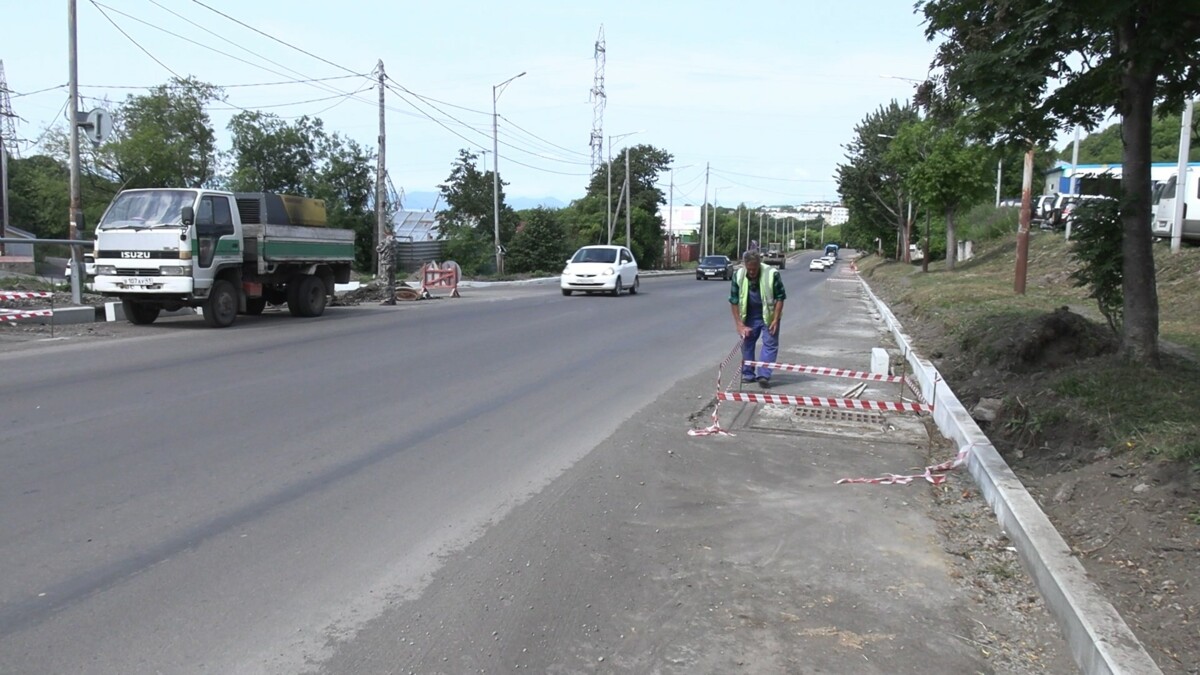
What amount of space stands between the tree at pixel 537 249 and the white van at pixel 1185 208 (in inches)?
1385

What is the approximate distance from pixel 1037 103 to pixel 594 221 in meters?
66.0

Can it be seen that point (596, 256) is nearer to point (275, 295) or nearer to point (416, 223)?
point (275, 295)

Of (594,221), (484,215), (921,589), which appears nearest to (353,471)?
(921,589)

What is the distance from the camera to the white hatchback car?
28609 mm

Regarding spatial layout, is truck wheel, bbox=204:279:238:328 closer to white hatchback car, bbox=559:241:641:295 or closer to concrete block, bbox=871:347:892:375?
concrete block, bbox=871:347:892:375

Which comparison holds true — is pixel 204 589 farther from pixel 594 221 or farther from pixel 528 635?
pixel 594 221

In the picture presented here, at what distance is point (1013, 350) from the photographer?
1034 centimetres

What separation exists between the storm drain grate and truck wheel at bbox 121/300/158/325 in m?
12.3

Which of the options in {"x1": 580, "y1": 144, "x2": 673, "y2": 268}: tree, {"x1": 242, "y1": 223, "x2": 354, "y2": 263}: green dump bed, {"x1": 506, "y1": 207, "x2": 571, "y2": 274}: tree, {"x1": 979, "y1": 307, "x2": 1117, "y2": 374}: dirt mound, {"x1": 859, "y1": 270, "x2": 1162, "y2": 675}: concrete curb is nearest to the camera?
{"x1": 859, "y1": 270, "x2": 1162, "y2": 675}: concrete curb

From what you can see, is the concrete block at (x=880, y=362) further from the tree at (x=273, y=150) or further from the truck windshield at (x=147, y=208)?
the tree at (x=273, y=150)

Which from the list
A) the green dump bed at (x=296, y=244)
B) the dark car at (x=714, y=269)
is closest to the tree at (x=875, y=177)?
the dark car at (x=714, y=269)

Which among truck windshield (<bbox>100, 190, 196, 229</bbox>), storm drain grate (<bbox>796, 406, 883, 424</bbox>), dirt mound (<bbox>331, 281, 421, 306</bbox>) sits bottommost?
storm drain grate (<bbox>796, 406, 883, 424</bbox>)

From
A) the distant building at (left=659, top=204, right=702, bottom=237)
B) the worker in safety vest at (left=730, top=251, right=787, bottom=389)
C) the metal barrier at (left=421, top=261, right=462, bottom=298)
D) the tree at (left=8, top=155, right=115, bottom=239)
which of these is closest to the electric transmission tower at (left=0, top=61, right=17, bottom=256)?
the tree at (left=8, top=155, right=115, bottom=239)

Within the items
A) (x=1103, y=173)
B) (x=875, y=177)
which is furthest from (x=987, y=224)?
(x=1103, y=173)
